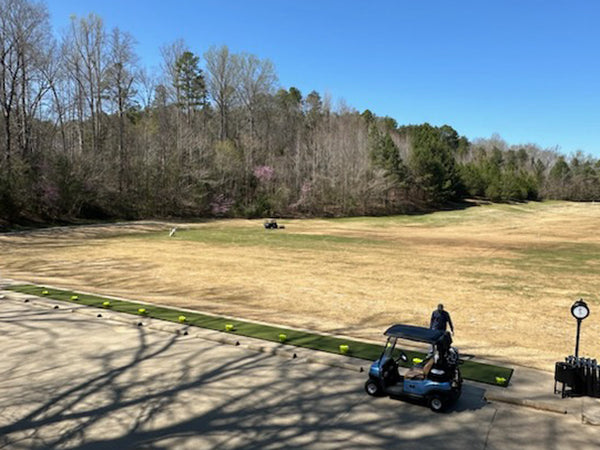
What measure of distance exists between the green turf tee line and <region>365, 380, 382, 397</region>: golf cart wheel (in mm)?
1569

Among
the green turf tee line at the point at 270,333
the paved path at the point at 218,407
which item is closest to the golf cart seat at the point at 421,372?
the paved path at the point at 218,407

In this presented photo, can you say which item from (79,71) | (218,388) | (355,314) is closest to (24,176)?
(79,71)

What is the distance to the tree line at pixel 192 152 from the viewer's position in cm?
4284

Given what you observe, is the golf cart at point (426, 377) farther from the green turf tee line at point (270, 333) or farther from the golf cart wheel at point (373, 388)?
the green turf tee line at point (270, 333)

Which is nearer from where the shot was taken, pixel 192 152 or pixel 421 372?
pixel 421 372

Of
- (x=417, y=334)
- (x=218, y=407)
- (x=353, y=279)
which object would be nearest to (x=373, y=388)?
(x=417, y=334)

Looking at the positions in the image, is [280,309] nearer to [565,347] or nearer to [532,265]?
[565,347]

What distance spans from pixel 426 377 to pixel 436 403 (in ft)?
1.27

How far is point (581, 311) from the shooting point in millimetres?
6785

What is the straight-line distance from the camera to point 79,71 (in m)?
54.7

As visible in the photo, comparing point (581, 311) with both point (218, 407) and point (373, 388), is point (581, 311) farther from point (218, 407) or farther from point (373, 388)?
point (218, 407)

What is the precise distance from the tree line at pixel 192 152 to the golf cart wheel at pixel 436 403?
39692mm

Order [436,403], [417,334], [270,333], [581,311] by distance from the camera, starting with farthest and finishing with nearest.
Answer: [270,333] → [581,311] → [417,334] → [436,403]

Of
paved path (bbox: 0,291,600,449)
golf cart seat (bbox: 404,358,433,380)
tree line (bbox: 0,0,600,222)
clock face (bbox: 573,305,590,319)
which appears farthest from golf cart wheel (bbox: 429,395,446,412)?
tree line (bbox: 0,0,600,222)
